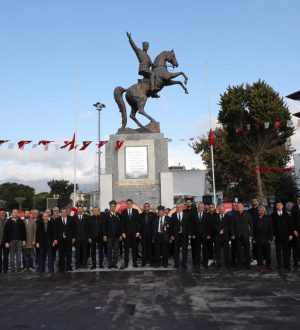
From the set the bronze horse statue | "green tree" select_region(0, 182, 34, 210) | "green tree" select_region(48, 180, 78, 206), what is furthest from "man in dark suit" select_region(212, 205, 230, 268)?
"green tree" select_region(0, 182, 34, 210)

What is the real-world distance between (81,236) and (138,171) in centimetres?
485

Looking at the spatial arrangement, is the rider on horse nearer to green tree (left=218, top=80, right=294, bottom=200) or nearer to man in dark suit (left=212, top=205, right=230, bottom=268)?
man in dark suit (left=212, top=205, right=230, bottom=268)

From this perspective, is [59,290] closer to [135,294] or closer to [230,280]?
[135,294]

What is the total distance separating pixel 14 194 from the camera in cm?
9600

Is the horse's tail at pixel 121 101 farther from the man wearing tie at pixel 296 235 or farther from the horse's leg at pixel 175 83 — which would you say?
the man wearing tie at pixel 296 235

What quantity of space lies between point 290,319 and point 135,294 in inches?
111

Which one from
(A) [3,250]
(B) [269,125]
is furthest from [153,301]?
(B) [269,125]

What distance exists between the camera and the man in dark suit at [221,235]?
10751 mm

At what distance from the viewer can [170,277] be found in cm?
906

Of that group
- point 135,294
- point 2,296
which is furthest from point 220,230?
point 2,296

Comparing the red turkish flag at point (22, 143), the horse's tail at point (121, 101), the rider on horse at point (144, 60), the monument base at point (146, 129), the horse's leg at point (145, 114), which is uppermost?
the rider on horse at point (144, 60)

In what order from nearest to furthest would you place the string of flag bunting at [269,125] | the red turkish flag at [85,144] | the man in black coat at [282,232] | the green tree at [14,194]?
1. the man in black coat at [282,232]
2. the red turkish flag at [85,144]
3. the string of flag bunting at [269,125]
4. the green tree at [14,194]

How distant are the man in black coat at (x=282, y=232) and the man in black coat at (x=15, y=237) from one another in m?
6.66

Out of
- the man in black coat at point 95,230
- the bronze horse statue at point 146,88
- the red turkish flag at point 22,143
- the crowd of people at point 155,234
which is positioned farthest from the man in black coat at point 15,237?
the red turkish flag at point 22,143
